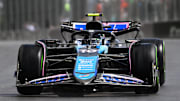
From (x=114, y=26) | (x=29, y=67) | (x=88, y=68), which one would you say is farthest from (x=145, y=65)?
(x=114, y=26)

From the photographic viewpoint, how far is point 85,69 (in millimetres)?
9984

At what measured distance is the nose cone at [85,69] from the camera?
9.78 metres

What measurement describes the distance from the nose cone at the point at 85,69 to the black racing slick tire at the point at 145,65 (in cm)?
73

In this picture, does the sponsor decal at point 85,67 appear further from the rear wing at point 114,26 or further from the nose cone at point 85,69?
the rear wing at point 114,26

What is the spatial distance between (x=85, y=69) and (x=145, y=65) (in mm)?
1084

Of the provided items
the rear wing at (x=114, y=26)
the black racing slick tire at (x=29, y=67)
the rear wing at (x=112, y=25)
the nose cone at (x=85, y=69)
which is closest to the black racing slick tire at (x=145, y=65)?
the nose cone at (x=85, y=69)

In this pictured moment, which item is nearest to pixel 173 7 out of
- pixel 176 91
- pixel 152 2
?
pixel 152 2

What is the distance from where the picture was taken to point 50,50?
36.8 ft

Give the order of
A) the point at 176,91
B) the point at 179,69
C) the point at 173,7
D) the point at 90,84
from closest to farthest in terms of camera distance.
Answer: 1. the point at 90,84
2. the point at 176,91
3. the point at 179,69
4. the point at 173,7

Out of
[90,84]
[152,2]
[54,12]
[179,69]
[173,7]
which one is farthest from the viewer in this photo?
[54,12]

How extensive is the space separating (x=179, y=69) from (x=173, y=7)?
5849cm

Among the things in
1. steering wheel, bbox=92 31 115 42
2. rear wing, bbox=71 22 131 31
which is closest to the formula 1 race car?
steering wheel, bbox=92 31 115 42

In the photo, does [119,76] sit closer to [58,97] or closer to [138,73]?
[138,73]

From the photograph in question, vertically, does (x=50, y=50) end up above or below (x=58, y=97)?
above
